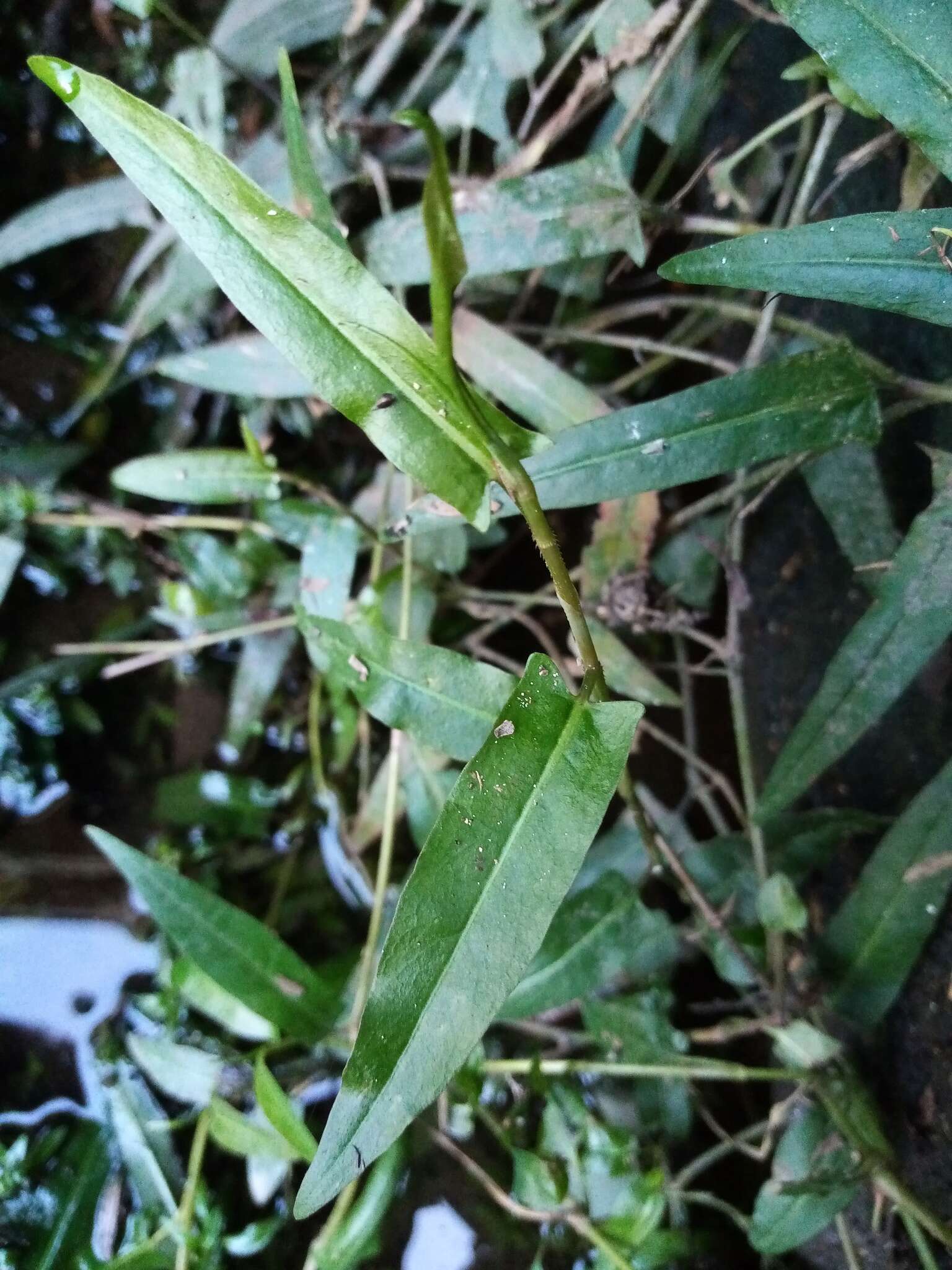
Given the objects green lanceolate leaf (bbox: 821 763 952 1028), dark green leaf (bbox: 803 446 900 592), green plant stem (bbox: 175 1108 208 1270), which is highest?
dark green leaf (bbox: 803 446 900 592)

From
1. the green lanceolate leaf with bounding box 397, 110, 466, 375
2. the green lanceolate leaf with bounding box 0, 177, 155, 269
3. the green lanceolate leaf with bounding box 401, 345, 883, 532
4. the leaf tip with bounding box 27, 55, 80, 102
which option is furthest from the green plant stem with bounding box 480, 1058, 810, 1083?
the green lanceolate leaf with bounding box 0, 177, 155, 269

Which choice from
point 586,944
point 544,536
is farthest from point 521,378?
point 586,944

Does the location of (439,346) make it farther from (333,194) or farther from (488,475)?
(333,194)

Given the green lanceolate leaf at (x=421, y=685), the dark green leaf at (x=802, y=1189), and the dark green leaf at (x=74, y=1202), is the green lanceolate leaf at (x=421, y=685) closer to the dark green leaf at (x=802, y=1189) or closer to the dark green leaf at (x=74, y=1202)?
the dark green leaf at (x=802, y=1189)

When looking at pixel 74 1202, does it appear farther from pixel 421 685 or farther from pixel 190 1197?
pixel 421 685

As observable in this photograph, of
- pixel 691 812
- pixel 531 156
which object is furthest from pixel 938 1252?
pixel 531 156

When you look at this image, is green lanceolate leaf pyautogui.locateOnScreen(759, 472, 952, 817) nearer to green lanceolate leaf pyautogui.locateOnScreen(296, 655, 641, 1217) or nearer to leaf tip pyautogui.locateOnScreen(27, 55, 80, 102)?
green lanceolate leaf pyautogui.locateOnScreen(296, 655, 641, 1217)
